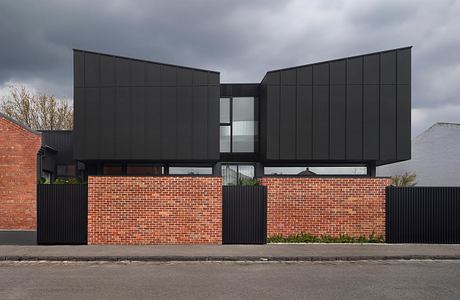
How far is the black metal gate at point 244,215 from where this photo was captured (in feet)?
44.3

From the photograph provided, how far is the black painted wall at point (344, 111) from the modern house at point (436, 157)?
16.0 m

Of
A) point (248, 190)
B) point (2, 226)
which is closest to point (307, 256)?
point (248, 190)

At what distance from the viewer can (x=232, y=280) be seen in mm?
8883

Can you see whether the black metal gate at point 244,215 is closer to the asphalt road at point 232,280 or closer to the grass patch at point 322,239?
the grass patch at point 322,239

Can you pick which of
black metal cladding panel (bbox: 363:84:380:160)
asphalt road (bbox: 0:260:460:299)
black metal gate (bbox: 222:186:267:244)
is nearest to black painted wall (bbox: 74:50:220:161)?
black metal gate (bbox: 222:186:267:244)

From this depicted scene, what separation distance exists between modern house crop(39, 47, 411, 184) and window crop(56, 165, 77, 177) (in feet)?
17.3

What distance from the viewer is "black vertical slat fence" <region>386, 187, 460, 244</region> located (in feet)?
45.4

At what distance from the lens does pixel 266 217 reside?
539 inches

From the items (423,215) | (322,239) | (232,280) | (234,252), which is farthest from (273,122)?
(232,280)

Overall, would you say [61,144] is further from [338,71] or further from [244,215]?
[338,71]

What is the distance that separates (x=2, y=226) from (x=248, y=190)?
8.21 m

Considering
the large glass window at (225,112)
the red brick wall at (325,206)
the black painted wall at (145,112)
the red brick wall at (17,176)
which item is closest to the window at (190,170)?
the black painted wall at (145,112)

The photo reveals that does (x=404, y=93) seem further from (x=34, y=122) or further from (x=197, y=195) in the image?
(x=34, y=122)

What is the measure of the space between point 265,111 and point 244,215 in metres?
3.59
